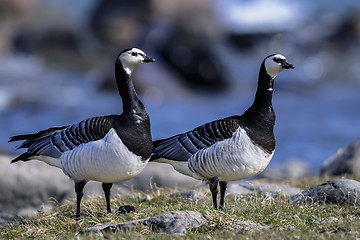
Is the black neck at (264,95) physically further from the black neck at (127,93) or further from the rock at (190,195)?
the rock at (190,195)

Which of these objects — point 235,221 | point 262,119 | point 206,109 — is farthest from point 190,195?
point 206,109

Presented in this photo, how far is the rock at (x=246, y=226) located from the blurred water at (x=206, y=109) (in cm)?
1248

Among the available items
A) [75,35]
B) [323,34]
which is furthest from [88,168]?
[323,34]

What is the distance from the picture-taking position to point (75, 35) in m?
55.1

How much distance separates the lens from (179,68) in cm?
3716

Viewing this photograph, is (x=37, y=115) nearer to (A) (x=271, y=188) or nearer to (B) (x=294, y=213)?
(A) (x=271, y=188)

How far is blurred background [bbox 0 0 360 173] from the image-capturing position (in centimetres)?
2727

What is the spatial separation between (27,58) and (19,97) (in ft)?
59.5

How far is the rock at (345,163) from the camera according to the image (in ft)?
44.2

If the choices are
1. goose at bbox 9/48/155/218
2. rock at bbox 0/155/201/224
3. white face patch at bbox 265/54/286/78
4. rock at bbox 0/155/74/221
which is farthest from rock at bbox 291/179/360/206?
rock at bbox 0/155/74/221

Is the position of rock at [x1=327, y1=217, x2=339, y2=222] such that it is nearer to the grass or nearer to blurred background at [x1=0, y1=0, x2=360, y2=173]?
the grass

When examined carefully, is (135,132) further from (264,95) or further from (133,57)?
(264,95)

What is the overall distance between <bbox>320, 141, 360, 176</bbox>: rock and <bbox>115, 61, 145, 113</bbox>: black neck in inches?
262

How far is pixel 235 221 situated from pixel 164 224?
→ 3.05 ft
